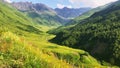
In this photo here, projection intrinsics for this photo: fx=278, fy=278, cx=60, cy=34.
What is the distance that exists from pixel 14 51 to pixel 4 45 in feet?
2.11

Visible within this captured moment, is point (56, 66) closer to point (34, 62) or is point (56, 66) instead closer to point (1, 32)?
point (34, 62)

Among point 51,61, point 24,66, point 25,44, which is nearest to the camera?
point 24,66

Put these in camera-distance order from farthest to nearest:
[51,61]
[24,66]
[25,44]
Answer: [25,44] < [51,61] < [24,66]

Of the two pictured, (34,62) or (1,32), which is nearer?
(34,62)

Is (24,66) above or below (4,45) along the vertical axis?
below

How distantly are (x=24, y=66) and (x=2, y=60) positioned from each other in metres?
1.22

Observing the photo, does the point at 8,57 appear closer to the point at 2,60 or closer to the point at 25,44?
the point at 2,60

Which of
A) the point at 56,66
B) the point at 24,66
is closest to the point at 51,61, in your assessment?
the point at 56,66

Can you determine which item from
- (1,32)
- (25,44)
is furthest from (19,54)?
(1,32)

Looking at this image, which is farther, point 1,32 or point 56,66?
point 1,32

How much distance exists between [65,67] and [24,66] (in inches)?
88.8

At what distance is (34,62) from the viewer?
14.4 m

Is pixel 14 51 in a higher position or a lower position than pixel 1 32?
lower

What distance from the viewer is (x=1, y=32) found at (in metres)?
17.5
